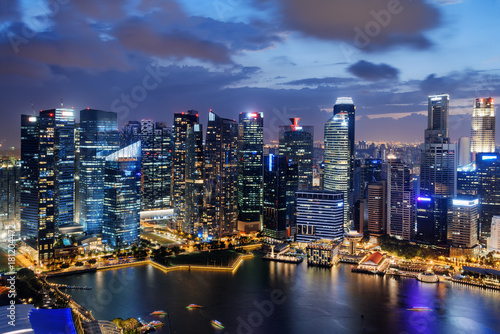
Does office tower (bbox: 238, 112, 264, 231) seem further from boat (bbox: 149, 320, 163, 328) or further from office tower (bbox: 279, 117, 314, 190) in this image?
boat (bbox: 149, 320, 163, 328)

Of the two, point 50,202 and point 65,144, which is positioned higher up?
point 65,144

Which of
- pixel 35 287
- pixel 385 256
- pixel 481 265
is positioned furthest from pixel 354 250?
pixel 35 287

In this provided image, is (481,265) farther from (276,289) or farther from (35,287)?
(35,287)

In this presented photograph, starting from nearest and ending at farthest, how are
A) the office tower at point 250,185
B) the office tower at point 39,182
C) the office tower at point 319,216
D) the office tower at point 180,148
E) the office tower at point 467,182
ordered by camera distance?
the office tower at point 39,182, the office tower at point 319,216, the office tower at point 250,185, the office tower at point 467,182, the office tower at point 180,148

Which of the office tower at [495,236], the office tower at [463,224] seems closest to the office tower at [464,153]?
the office tower at [463,224]

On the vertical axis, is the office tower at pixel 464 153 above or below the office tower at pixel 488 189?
above

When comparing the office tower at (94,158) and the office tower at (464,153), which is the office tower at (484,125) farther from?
the office tower at (94,158)
